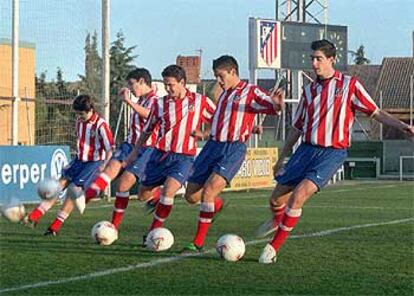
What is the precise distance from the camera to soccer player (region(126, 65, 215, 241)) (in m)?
11.6

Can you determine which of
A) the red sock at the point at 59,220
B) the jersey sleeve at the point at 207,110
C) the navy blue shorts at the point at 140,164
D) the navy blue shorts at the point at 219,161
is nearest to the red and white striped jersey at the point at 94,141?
the navy blue shorts at the point at 140,164

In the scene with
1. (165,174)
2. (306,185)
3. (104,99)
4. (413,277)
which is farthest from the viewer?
(104,99)

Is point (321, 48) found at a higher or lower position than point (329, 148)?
higher

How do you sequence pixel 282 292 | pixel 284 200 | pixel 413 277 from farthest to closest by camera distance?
1. pixel 284 200
2. pixel 413 277
3. pixel 282 292

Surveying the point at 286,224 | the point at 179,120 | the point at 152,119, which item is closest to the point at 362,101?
the point at 286,224

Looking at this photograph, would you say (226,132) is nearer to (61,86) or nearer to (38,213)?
(38,213)

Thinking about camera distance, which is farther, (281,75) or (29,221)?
(281,75)

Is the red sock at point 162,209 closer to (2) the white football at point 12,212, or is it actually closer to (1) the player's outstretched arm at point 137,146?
(1) the player's outstretched arm at point 137,146

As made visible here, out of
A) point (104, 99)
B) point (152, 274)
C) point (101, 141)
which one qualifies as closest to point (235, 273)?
point (152, 274)

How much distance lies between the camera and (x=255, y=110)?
35.9 ft

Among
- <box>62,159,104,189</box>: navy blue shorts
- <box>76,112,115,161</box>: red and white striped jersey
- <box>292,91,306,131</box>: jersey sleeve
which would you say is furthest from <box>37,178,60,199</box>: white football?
<box>292,91,306,131</box>: jersey sleeve

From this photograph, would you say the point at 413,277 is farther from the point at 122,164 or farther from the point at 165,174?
the point at 122,164

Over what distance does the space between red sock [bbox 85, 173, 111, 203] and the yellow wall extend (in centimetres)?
1363

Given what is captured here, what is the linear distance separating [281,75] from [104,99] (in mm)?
13345
